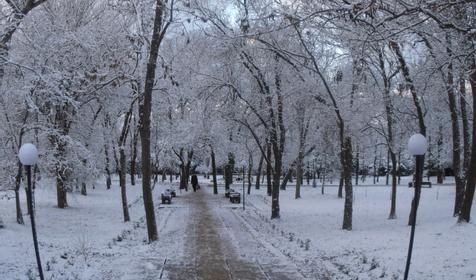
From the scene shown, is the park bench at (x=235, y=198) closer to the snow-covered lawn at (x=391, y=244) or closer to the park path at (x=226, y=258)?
the snow-covered lawn at (x=391, y=244)

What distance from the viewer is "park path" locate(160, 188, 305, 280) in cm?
1050

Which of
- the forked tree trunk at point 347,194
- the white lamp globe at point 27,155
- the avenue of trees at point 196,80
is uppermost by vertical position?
the avenue of trees at point 196,80

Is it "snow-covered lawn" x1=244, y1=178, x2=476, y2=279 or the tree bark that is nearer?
"snow-covered lawn" x1=244, y1=178, x2=476, y2=279

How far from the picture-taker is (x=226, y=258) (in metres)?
12.4

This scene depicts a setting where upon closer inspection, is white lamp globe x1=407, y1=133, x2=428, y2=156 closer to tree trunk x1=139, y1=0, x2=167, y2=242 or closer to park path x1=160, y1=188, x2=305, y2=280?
park path x1=160, y1=188, x2=305, y2=280

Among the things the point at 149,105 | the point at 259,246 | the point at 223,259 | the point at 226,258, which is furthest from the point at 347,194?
the point at 149,105

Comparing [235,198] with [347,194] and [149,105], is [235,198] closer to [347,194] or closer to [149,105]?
[347,194]

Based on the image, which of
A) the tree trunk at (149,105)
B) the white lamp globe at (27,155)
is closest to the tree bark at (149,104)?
the tree trunk at (149,105)

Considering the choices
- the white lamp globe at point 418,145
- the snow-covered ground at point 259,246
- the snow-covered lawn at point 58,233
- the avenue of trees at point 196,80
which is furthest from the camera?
the avenue of trees at point 196,80

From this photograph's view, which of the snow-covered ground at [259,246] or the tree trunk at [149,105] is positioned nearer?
the snow-covered ground at [259,246]

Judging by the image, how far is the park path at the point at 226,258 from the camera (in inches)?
413

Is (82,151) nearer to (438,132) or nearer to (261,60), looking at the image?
(261,60)

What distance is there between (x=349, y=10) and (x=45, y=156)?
15275mm

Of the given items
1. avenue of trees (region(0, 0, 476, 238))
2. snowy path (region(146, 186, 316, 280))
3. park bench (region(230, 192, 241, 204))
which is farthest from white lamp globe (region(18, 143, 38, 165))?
park bench (region(230, 192, 241, 204))
